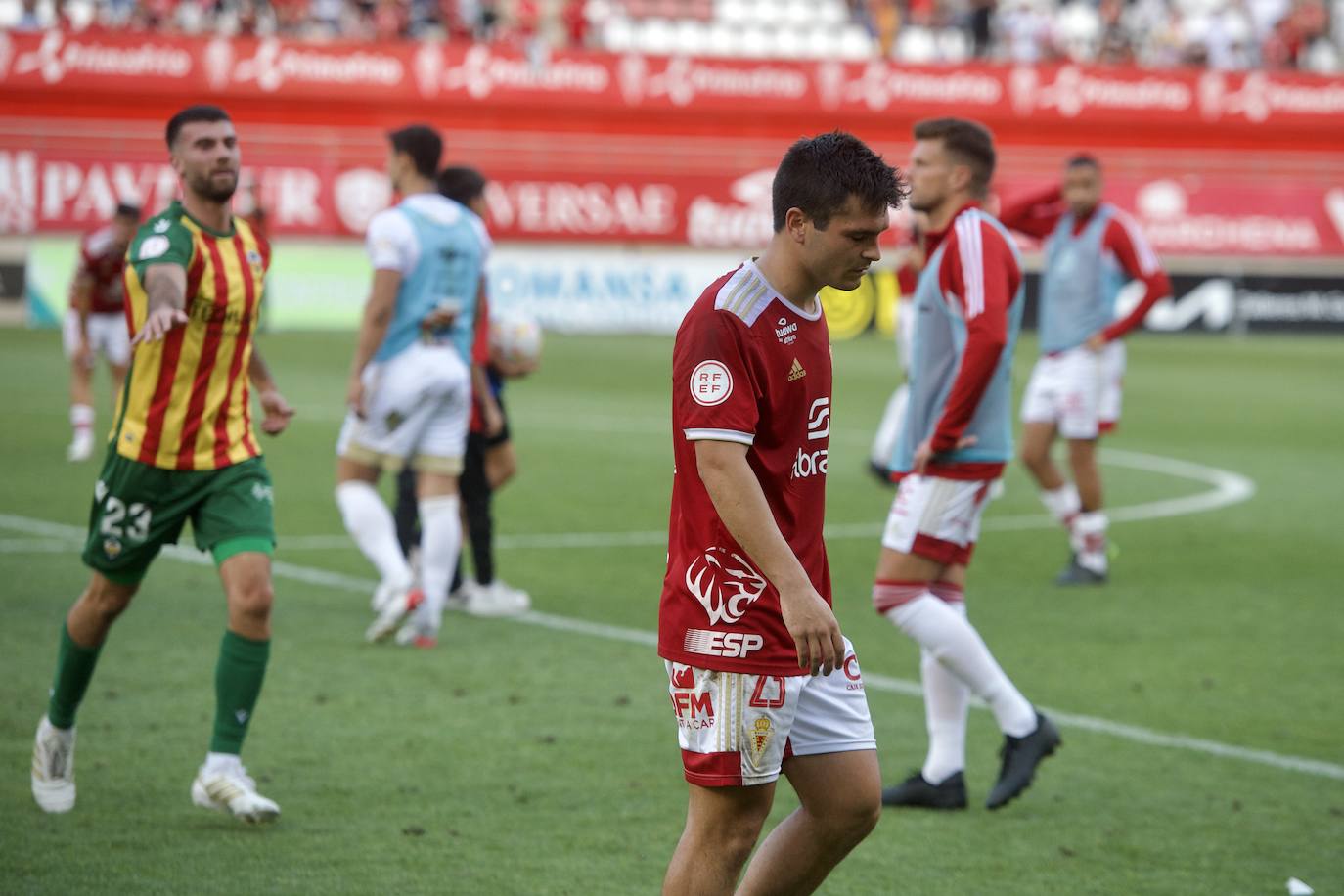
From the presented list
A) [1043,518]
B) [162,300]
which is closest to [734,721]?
[162,300]

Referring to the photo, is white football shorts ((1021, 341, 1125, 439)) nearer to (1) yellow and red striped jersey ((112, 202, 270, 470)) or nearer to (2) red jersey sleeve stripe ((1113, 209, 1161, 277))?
(2) red jersey sleeve stripe ((1113, 209, 1161, 277))

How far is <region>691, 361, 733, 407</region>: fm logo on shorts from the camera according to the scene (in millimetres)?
3680

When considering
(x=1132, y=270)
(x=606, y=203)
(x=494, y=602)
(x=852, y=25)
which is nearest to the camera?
(x=494, y=602)

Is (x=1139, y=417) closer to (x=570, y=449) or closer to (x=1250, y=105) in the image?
(x=570, y=449)

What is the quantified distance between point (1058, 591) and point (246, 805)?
5777 millimetres

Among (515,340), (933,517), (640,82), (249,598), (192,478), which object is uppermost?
(192,478)

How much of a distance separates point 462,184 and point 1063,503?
416 cm

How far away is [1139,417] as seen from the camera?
19.2m

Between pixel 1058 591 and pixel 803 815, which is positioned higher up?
pixel 803 815

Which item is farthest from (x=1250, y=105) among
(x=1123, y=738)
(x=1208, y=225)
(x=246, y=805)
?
(x=246, y=805)

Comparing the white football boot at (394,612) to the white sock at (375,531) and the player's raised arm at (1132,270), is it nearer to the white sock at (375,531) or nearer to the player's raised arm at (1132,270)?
the white sock at (375,531)

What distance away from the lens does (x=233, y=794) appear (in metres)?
5.44

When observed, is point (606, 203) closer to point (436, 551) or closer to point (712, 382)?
point (436, 551)

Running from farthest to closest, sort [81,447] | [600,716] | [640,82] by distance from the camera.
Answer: [640,82] < [81,447] < [600,716]
